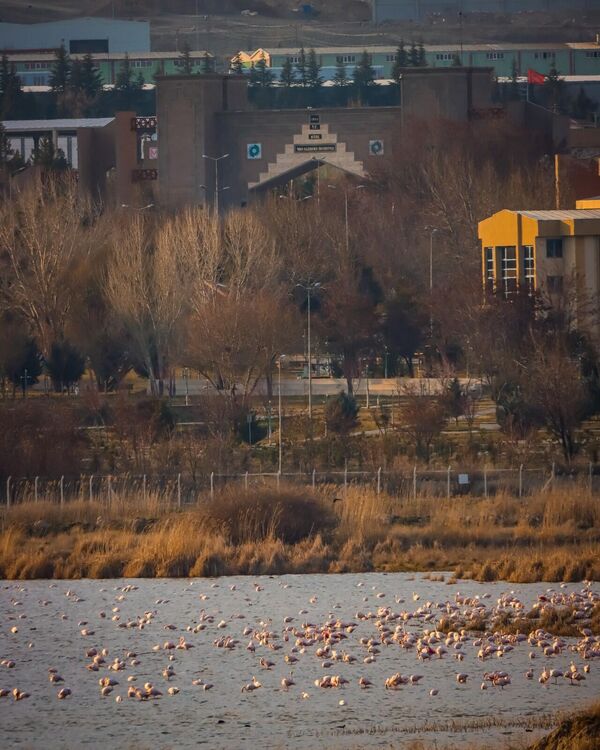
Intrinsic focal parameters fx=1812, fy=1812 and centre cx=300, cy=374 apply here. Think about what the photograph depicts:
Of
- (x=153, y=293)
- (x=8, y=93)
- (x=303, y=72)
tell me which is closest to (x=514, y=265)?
(x=153, y=293)

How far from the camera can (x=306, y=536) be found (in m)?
25.9

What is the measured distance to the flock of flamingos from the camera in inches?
677

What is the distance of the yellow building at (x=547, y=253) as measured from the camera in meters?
47.2

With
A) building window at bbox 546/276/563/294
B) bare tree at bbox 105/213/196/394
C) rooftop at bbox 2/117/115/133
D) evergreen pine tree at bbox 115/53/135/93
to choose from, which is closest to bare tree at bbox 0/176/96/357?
bare tree at bbox 105/213/196/394

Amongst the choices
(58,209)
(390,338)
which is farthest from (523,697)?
(58,209)

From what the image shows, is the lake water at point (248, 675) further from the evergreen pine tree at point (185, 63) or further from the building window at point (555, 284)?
the evergreen pine tree at point (185, 63)

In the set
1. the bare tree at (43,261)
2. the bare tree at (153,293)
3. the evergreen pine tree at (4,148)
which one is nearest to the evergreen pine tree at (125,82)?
the evergreen pine tree at (4,148)

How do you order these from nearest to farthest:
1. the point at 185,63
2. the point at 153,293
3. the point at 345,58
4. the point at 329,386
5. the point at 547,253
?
1. the point at 329,386
2. the point at 153,293
3. the point at 547,253
4. the point at 185,63
5. the point at 345,58

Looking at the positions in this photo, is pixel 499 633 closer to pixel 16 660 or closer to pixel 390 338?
pixel 16 660

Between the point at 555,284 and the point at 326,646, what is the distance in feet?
98.8

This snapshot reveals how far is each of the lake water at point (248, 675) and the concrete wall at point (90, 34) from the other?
12975cm

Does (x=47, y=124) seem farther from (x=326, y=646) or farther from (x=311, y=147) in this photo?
(x=326, y=646)

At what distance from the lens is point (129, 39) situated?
5930 inches

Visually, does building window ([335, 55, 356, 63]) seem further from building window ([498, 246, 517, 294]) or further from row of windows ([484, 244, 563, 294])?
building window ([498, 246, 517, 294])
